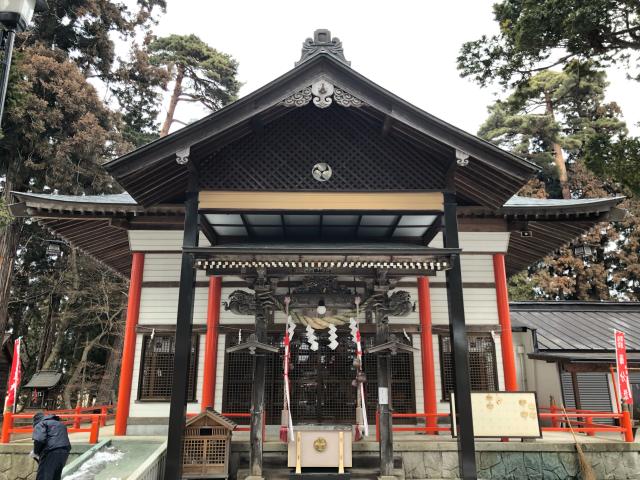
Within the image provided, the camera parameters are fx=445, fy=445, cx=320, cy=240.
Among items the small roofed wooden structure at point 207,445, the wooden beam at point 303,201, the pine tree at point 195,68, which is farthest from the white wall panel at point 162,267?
the pine tree at point 195,68

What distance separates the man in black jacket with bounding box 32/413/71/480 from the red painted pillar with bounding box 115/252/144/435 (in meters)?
3.87

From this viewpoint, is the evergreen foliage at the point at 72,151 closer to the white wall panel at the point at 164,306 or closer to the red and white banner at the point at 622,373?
the white wall panel at the point at 164,306

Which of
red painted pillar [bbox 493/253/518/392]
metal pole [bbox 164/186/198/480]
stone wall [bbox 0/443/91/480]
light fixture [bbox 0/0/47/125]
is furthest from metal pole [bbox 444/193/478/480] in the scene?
stone wall [bbox 0/443/91/480]

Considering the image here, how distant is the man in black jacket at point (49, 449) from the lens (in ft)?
23.2

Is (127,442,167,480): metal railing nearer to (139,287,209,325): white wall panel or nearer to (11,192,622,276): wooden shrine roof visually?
(139,287,209,325): white wall panel

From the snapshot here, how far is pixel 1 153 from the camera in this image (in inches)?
807

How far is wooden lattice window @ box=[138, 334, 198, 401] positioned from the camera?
1151 cm

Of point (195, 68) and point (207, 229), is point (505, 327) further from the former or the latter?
point (195, 68)

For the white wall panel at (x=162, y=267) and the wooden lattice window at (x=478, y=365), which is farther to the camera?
the white wall panel at (x=162, y=267)

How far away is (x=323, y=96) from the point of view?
8.15 meters

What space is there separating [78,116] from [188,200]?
57.8 feet

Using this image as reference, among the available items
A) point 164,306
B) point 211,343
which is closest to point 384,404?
point 211,343

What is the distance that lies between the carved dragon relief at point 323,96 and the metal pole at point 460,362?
9.38 feet

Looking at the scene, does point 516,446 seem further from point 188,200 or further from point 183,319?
point 188,200
